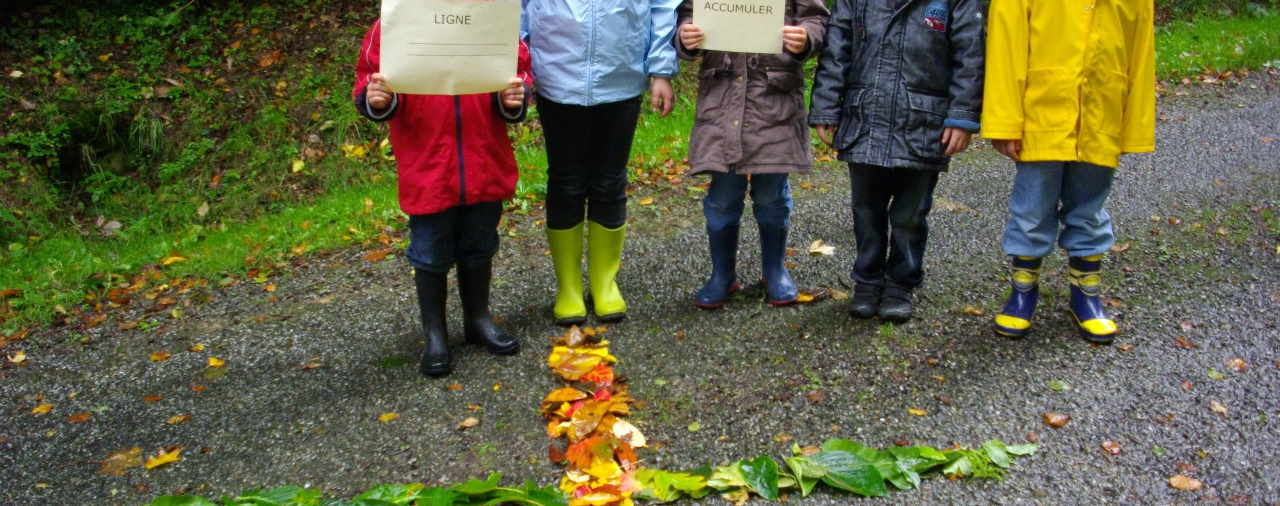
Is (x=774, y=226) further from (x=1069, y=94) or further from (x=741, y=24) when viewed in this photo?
(x=1069, y=94)

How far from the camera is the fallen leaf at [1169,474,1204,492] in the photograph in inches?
122

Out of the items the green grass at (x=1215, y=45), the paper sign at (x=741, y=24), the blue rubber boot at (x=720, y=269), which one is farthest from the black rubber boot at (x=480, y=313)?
the green grass at (x=1215, y=45)

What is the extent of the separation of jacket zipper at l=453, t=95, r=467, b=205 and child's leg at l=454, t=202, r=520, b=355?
154mm

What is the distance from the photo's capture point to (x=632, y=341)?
434cm

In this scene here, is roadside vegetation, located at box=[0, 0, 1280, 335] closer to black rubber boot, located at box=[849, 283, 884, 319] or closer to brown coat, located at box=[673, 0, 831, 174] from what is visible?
brown coat, located at box=[673, 0, 831, 174]

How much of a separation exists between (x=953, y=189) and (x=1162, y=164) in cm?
162

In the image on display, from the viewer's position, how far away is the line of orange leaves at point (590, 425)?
3211mm

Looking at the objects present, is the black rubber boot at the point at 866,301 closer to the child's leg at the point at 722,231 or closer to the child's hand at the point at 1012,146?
the child's leg at the point at 722,231

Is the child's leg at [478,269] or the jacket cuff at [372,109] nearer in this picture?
the jacket cuff at [372,109]

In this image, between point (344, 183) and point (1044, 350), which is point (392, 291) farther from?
point (1044, 350)

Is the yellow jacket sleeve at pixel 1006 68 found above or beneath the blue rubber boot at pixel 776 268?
above

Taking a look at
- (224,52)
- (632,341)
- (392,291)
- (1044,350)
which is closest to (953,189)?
(1044,350)

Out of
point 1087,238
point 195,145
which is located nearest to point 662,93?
point 1087,238

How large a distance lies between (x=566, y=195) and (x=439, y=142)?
2.43 ft
